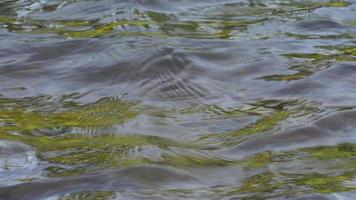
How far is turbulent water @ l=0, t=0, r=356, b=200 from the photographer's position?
3.47 meters

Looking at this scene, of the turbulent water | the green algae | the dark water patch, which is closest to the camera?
the dark water patch

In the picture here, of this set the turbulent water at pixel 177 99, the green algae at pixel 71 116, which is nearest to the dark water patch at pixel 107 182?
the turbulent water at pixel 177 99

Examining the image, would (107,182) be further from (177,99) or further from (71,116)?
(177,99)

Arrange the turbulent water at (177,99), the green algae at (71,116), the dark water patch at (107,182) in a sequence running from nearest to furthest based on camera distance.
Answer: the dark water patch at (107,182) < the turbulent water at (177,99) < the green algae at (71,116)

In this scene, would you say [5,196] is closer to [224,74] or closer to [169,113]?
[169,113]

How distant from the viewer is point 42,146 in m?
3.86

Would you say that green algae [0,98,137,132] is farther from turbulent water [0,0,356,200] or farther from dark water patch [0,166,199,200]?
dark water patch [0,166,199,200]

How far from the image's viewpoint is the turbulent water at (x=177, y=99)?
11.4 ft

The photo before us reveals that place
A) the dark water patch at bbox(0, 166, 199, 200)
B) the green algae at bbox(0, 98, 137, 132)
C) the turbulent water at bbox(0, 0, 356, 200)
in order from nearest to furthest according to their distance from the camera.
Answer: the dark water patch at bbox(0, 166, 199, 200) → the turbulent water at bbox(0, 0, 356, 200) → the green algae at bbox(0, 98, 137, 132)

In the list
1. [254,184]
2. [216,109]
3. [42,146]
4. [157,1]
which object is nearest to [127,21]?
[157,1]

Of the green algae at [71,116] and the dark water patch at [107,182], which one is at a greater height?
the dark water patch at [107,182]

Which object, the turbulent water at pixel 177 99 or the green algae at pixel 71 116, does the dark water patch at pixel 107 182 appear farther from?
the green algae at pixel 71 116

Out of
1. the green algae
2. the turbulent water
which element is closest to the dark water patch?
the turbulent water

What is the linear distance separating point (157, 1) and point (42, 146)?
257 centimetres
